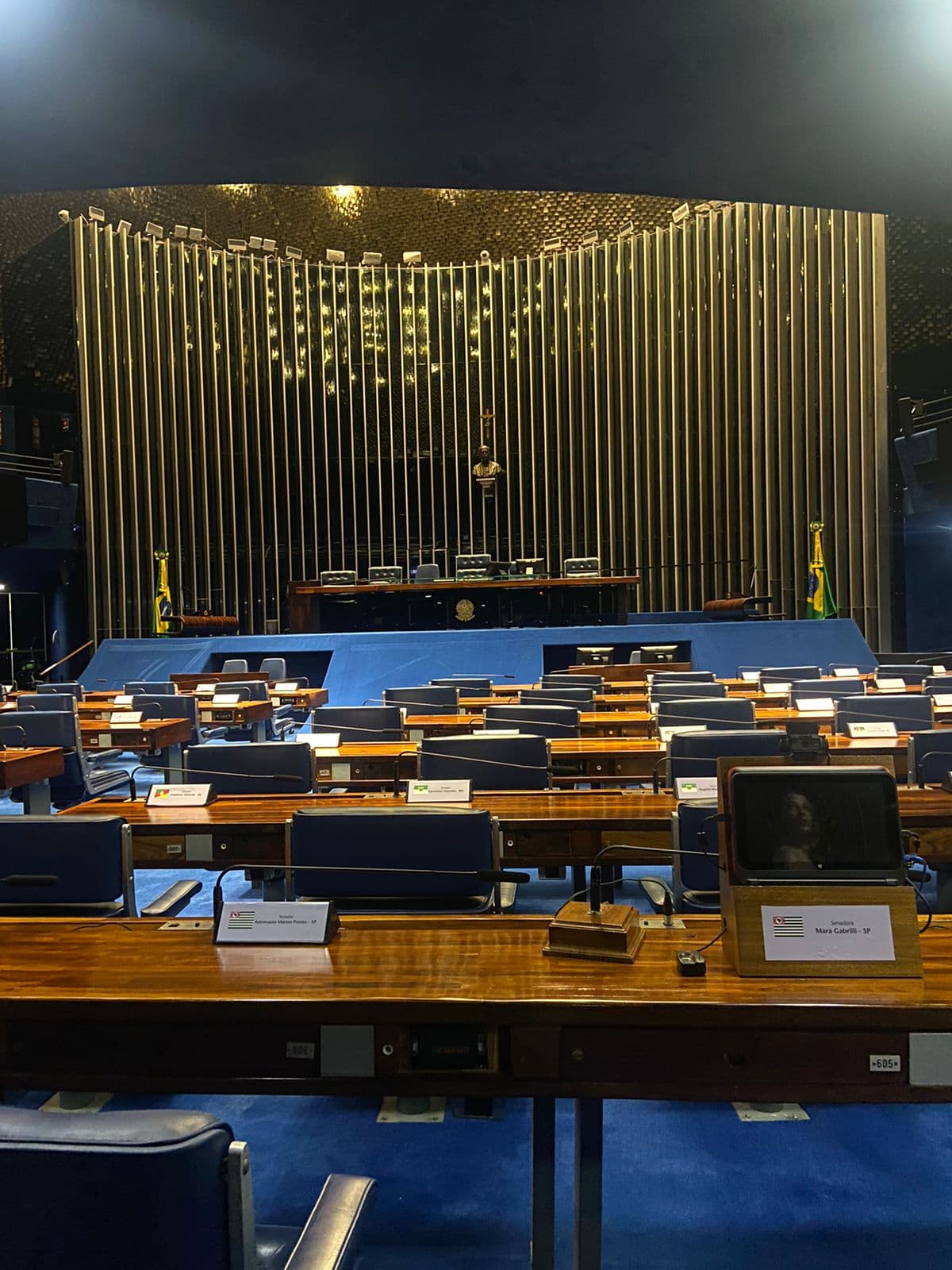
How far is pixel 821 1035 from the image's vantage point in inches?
48.9

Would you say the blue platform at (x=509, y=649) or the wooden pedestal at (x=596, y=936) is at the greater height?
the blue platform at (x=509, y=649)

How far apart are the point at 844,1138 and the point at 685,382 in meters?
14.4

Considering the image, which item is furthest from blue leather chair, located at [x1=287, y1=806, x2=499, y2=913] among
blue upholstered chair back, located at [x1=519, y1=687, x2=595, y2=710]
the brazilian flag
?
the brazilian flag

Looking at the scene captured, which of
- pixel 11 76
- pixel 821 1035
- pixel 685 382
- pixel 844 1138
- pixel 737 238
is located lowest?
pixel 844 1138

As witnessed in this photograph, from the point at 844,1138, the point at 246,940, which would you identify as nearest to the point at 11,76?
the point at 246,940

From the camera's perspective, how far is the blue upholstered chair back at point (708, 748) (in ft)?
11.2

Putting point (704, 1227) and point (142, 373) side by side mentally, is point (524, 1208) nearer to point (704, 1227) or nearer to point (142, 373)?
point (704, 1227)

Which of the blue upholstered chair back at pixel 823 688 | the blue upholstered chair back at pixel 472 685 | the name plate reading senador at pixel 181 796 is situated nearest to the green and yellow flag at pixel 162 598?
the blue upholstered chair back at pixel 472 685

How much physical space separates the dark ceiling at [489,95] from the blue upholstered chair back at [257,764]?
1931 millimetres

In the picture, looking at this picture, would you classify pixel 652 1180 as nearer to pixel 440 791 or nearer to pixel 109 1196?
pixel 440 791

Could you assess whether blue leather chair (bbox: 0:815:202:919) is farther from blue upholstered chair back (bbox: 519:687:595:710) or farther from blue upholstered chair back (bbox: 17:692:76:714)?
blue upholstered chair back (bbox: 17:692:76:714)

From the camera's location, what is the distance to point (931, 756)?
3.42 metres

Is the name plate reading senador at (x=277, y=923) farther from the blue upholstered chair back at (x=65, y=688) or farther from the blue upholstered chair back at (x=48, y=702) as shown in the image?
the blue upholstered chair back at (x=65, y=688)

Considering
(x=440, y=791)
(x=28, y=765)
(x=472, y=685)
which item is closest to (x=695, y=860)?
(x=440, y=791)
